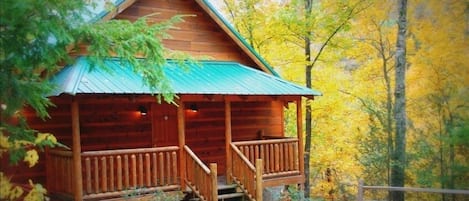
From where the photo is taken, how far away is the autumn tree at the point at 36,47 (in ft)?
19.3

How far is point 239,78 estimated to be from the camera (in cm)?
1213

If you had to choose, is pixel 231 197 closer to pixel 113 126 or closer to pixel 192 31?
pixel 113 126

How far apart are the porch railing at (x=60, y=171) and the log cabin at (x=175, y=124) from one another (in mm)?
20

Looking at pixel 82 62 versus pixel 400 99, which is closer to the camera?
pixel 82 62

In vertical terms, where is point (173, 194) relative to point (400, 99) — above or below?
below

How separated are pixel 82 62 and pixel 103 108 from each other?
1.55 meters

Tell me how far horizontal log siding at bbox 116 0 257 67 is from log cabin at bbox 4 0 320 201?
1.1 inches

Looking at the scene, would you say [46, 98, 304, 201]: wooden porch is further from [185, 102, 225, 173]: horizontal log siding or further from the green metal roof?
[185, 102, 225, 173]: horizontal log siding

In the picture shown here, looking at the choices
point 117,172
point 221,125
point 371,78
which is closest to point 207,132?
point 221,125

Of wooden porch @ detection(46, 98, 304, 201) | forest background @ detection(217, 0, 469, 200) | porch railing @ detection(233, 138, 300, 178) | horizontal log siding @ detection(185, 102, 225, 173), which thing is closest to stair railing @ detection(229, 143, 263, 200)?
wooden porch @ detection(46, 98, 304, 201)

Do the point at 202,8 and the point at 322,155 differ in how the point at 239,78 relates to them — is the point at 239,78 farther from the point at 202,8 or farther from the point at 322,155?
the point at 322,155

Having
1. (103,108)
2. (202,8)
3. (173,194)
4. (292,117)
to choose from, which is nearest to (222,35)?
(202,8)

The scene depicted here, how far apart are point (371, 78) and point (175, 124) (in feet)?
29.8

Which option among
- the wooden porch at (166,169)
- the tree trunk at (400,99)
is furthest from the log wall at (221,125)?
the tree trunk at (400,99)
